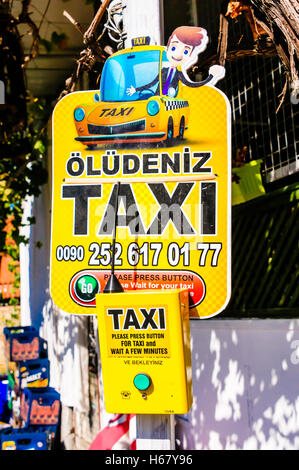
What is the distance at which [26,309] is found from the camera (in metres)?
13.0

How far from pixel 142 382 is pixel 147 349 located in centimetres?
14

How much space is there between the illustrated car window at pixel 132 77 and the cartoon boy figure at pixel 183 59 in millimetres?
32

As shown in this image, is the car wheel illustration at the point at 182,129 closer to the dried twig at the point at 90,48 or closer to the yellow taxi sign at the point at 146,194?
the yellow taxi sign at the point at 146,194

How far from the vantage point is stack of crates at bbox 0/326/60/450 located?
7254 millimetres

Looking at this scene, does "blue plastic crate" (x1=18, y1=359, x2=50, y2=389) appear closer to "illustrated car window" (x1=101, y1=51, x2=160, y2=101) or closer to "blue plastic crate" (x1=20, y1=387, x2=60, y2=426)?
"blue plastic crate" (x1=20, y1=387, x2=60, y2=426)

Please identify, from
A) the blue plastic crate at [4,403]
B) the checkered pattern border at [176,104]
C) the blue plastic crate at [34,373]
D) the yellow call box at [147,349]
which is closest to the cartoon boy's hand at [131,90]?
the checkered pattern border at [176,104]

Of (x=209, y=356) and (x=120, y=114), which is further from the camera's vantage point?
(x=209, y=356)

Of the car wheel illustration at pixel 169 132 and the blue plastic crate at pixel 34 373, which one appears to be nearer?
the car wheel illustration at pixel 169 132

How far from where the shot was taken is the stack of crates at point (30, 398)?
7.25m

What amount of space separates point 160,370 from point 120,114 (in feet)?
3.90

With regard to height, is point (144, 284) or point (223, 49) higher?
point (223, 49)

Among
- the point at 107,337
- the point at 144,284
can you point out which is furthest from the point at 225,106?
the point at 107,337

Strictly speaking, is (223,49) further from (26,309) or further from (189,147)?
(26,309)

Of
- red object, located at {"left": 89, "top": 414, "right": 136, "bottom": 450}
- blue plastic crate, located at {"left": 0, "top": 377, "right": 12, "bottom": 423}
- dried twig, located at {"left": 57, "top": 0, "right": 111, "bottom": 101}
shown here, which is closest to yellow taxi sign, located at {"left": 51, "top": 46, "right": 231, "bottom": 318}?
dried twig, located at {"left": 57, "top": 0, "right": 111, "bottom": 101}
